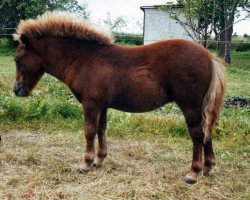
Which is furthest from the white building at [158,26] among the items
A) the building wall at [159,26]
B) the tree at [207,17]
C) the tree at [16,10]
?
the tree at [16,10]

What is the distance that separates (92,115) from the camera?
5000mm

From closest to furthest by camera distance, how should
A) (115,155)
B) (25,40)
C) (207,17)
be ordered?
(25,40) → (115,155) → (207,17)

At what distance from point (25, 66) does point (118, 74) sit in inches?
50.7

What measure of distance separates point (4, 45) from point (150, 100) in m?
21.3

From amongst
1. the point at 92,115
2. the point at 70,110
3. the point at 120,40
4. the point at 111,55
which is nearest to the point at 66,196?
the point at 92,115

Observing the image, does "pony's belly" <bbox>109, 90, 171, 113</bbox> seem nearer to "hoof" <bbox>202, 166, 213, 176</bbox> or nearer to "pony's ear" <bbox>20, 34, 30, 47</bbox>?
"hoof" <bbox>202, 166, 213, 176</bbox>

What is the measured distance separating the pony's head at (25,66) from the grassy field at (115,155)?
101 cm

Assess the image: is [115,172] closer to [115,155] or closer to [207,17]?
[115,155]

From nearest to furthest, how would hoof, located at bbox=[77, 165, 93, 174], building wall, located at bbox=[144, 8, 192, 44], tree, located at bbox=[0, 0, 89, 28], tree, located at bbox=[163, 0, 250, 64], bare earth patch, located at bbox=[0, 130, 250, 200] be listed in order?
bare earth patch, located at bbox=[0, 130, 250, 200], hoof, located at bbox=[77, 165, 93, 174], tree, located at bbox=[163, 0, 250, 64], tree, located at bbox=[0, 0, 89, 28], building wall, located at bbox=[144, 8, 192, 44]

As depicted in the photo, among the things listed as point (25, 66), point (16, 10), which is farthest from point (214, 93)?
point (16, 10)

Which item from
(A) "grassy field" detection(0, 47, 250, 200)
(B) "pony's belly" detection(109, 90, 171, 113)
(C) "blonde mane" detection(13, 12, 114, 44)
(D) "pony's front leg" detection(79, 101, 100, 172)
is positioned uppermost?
(C) "blonde mane" detection(13, 12, 114, 44)

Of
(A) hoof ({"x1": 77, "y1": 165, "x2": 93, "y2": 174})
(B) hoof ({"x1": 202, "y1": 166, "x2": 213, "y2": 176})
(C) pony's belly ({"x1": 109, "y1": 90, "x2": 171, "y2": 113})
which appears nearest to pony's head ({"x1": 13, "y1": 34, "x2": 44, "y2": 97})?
(C) pony's belly ({"x1": 109, "y1": 90, "x2": 171, "y2": 113})

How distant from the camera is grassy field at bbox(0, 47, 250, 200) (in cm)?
449

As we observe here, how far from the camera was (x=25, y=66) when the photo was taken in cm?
526
